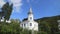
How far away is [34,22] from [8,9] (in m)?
4.31

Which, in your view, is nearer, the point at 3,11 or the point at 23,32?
the point at 23,32

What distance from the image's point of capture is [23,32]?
1554 centimetres

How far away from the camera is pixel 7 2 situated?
2122 centimetres

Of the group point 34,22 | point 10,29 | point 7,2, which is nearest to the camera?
point 10,29

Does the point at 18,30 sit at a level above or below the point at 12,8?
below

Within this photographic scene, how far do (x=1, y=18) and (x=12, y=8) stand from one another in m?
1.94

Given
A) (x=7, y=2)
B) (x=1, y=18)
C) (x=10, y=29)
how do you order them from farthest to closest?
(x=7, y=2) → (x=1, y=18) → (x=10, y=29)

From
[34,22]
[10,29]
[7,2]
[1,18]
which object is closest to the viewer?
[10,29]

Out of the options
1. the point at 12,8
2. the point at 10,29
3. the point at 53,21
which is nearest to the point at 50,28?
the point at 53,21

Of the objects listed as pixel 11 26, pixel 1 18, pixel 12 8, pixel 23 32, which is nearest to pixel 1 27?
pixel 11 26

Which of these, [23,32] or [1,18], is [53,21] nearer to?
[1,18]

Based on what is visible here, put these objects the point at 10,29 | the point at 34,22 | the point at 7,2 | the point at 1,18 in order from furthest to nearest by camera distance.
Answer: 1. the point at 34,22
2. the point at 7,2
3. the point at 1,18
4. the point at 10,29

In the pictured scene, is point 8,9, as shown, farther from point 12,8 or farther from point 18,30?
point 18,30

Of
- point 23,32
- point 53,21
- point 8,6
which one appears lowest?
point 23,32
